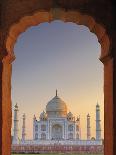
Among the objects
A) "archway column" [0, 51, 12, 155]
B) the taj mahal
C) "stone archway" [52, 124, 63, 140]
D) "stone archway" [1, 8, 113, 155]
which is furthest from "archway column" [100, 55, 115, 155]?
"stone archway" [52, 124, 63, 140]

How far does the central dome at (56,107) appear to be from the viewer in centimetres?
4944

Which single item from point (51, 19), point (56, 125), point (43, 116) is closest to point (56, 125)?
point (56, 125)

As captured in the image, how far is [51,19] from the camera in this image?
3830 mm

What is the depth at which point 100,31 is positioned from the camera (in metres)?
3.66

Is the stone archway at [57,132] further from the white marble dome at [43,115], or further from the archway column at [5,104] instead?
the archway column at [5,104]

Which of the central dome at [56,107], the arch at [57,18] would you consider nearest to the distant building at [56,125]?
the central dome at [56,107]

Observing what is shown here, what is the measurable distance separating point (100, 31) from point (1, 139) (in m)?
1.19

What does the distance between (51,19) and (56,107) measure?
4558 cm

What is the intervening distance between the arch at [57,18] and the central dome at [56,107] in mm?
45575

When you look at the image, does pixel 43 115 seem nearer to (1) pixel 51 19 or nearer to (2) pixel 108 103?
(1) pixel 51 19

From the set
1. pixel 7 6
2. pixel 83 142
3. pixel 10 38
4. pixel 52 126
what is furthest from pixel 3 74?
pixel 52 126

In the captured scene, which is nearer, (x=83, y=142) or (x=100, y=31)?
(x=100, y=31)

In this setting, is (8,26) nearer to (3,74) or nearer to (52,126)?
(3,74)

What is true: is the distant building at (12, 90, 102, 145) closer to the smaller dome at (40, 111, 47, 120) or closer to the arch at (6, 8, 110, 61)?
the smaller dome at (40, 111, 47, 120)
